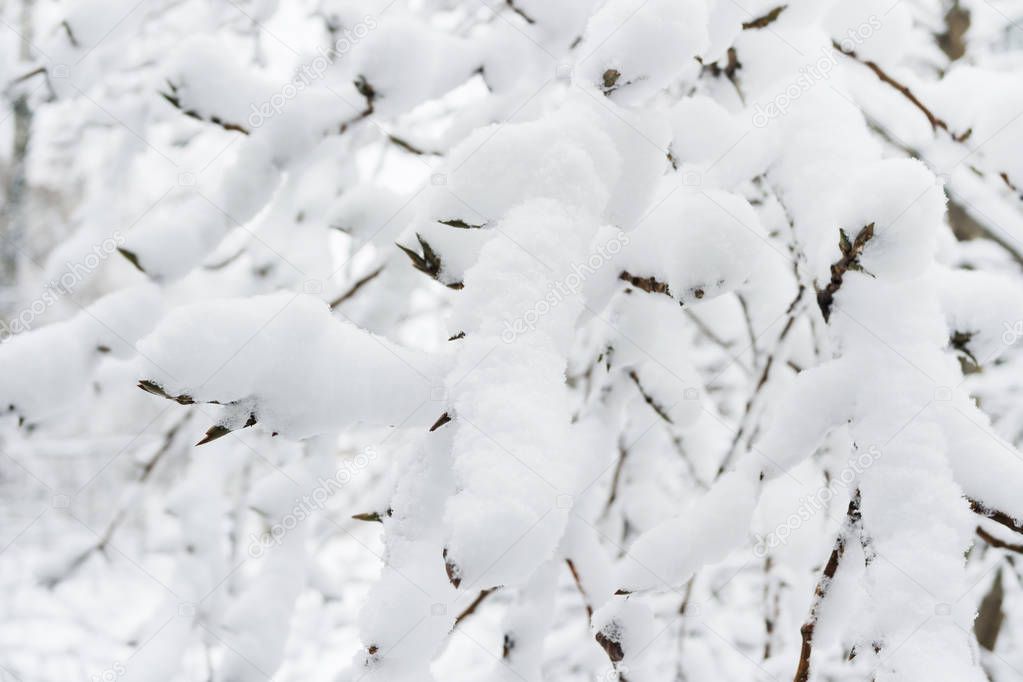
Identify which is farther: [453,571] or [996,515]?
[996,515]

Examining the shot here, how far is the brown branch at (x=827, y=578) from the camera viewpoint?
0.73 metres

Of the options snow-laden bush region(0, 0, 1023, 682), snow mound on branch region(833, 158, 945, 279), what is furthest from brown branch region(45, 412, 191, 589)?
snow mound on branch region(833, 158, 945, 279)

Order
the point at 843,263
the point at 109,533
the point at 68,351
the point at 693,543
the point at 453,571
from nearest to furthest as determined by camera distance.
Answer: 1. the point at 453,571
2. the point at 843,263
3. the point at 693,543
4. the point at 68,351
5. the point at 109,533

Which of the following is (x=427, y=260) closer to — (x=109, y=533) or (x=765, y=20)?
(x=765, y=20)

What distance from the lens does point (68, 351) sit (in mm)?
949

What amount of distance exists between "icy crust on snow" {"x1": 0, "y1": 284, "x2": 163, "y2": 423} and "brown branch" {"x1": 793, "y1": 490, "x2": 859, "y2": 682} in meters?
1.04

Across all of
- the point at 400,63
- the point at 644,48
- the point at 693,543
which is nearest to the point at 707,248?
the point at 644,48

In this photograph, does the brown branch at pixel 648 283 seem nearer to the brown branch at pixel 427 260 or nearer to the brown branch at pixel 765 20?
the brown branch at pixel 427 260

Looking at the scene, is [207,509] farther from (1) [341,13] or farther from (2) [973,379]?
(2) [973,379]

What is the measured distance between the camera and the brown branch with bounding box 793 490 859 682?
0.73m

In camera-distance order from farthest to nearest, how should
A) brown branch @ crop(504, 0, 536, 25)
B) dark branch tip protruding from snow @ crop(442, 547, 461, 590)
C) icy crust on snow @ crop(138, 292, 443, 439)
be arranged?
1. brown branch @ crop(504, 0, 536, 25)
2. icy crust on snow @ crop(138, 292, 443, 439)
3. dark branch tip protruding from snow @ crop(442, 547, 461, 590)

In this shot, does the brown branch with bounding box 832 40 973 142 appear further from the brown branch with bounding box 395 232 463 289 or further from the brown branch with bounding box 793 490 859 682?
the brown branch with bounding box 395 232 463 289

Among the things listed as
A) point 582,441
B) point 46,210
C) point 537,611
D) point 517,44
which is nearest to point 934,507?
point 582,441

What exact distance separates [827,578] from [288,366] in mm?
665
